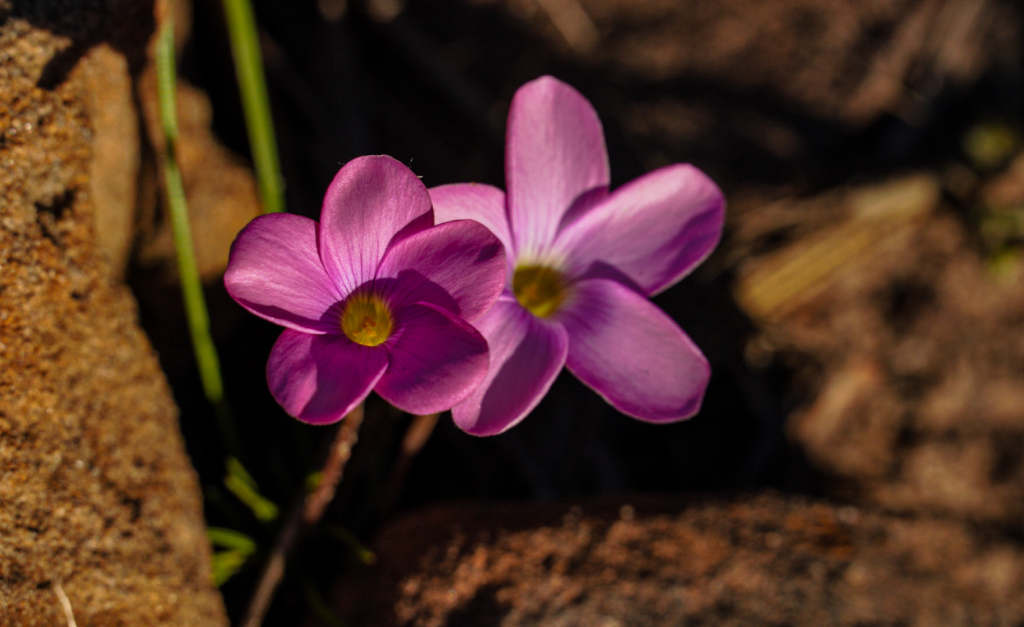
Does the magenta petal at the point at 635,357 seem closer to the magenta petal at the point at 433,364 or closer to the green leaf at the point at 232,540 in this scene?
the magenta petal at the point at 433,364

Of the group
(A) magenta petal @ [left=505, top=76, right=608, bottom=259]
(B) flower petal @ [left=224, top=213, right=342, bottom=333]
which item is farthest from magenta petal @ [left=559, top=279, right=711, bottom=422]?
(B) flower petal @ [left=224, top=213, right=342, bottom=333]

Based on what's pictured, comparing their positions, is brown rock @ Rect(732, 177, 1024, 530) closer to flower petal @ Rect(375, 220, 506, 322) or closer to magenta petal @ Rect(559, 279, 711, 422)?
magenta petal @ Rect(559, 279, 711, 422)

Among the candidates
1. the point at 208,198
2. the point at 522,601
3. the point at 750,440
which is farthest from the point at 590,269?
the point at 750,440

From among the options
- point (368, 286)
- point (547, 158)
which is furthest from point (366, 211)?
point (547, 158)

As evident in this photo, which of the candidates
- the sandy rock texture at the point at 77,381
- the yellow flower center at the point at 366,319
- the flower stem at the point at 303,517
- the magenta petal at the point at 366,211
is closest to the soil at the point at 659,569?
the flower stem at the point at 303,517

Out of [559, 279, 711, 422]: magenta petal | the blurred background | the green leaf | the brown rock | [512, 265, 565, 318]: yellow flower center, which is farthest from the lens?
the brown rock

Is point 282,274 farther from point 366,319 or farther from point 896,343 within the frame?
point 896,343
